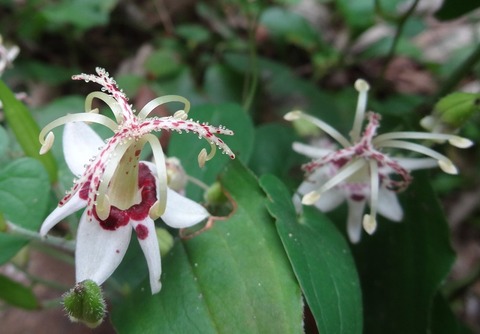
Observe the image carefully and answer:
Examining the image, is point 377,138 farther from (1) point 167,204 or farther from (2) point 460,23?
(2) point 460,23

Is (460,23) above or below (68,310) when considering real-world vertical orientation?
A: below

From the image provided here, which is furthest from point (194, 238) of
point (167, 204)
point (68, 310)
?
point (68, 310)

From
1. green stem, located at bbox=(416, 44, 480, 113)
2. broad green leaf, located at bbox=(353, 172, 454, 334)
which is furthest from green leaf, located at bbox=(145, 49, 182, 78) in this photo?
broad green leaf, located at bbox=(353, 172, 454, 334)

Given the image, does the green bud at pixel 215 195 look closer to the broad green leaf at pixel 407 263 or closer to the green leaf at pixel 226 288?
the green leaf at pixel 226 288

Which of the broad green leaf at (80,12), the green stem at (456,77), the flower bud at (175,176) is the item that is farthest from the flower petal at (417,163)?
the broad green leaf at (80,12)

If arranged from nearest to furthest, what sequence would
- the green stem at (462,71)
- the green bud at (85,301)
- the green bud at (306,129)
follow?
the green bud at (85,301), the green stem at (462,71), the green bud at (306,129)

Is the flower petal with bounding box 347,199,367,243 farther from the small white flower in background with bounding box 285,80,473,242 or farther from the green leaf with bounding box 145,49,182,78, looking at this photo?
the green leaf with bounding box 145,49,182,78
